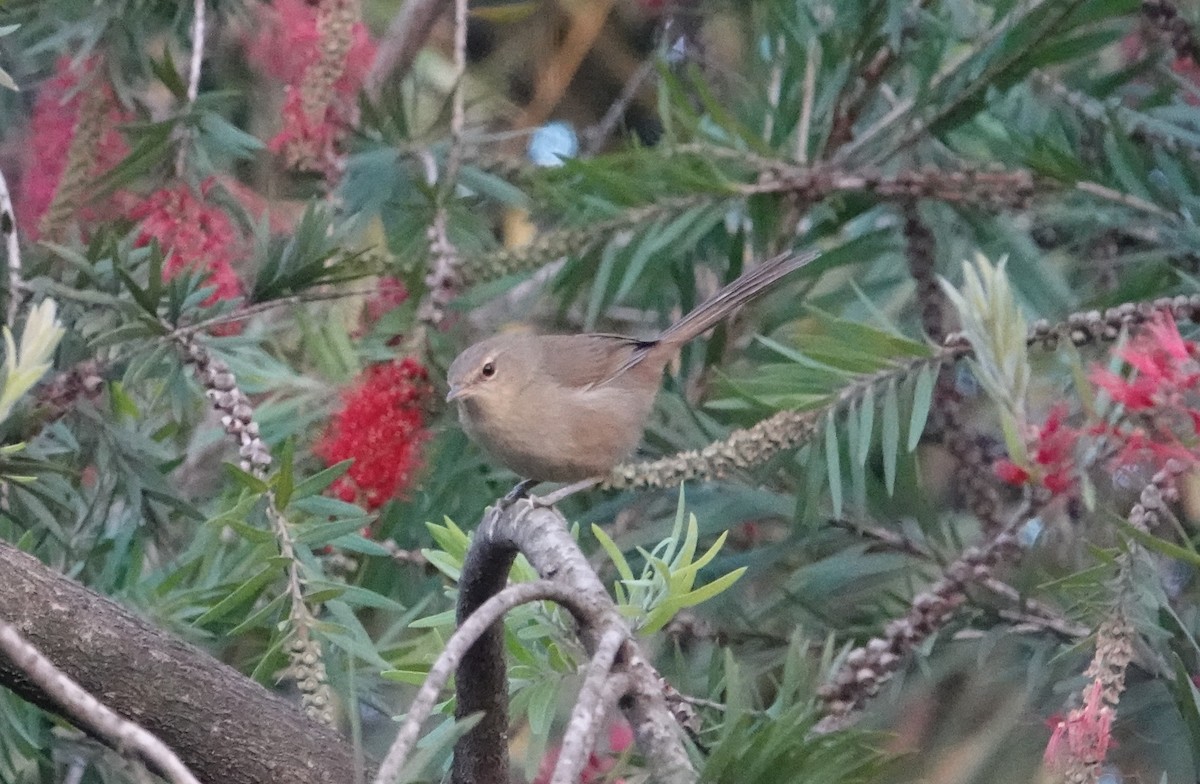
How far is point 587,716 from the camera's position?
0.91m

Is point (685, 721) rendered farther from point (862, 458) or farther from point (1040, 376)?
point (1040, 376)

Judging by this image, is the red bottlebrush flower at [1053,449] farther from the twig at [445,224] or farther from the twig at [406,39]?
the twig at [406,39]

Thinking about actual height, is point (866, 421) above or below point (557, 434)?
above

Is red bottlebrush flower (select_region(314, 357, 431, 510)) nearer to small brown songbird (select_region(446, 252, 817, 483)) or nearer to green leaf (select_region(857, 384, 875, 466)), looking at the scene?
small brown songbird (select_region(446, 252, 817, 483))

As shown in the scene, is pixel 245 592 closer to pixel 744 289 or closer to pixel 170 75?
pixel 170 75

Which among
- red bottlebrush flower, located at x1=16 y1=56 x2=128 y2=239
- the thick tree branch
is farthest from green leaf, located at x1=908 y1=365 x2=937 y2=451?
red bottlebrush flower, located at x1=16 y1=56 x2=128 y2=239

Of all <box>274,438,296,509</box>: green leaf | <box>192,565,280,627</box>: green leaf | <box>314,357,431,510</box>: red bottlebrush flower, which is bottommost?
<box>314,357,431,510</box>: red bottlebrush flower

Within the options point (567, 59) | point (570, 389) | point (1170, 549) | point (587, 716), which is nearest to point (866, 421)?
point (1170, 549)

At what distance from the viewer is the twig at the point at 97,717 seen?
76cm

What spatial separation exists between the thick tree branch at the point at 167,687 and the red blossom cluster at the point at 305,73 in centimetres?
106

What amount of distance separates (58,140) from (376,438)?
89 centimetres

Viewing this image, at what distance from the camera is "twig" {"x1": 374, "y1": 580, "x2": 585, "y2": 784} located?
796 millimetres

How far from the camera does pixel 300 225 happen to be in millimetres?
1855

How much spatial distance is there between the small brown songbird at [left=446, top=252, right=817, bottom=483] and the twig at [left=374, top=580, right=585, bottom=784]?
1.17 metres
